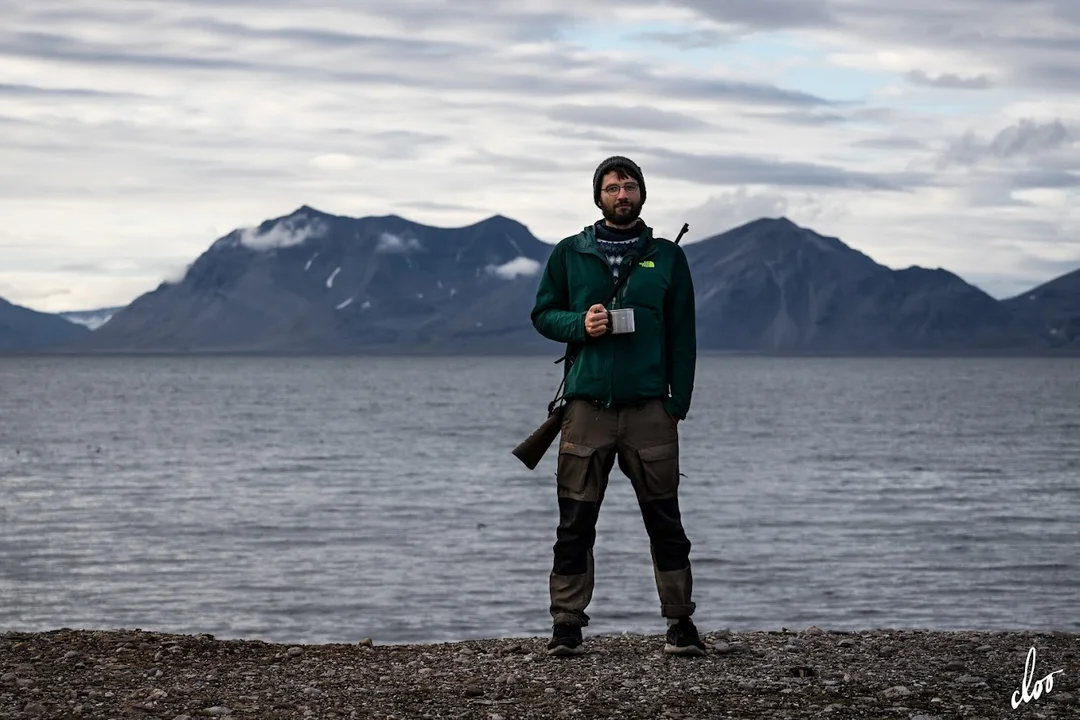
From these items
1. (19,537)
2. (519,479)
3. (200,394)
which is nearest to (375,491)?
(519,479)

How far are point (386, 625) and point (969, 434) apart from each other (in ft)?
200

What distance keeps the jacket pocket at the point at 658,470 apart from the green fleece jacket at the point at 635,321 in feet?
0.75

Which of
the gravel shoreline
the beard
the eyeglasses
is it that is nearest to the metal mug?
the beard

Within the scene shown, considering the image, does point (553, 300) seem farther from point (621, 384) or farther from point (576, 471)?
point (576, 471)

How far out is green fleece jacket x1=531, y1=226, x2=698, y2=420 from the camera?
29.9ft

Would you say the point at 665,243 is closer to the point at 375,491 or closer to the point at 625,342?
the point at 625,342

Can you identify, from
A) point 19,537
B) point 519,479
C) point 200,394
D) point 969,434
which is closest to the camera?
point 19,537

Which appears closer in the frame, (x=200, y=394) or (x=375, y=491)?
(x=375, y=491)

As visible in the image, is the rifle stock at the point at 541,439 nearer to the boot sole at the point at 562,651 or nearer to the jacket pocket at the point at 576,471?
the jacket pocket at the point at 576,471

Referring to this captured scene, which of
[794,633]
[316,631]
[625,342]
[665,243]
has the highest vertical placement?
[665,243]

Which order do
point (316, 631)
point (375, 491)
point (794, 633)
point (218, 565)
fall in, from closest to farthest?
1. point (794, 633)
2. point (316, 631)
3. point (218, 565)
4. point (375, 491)

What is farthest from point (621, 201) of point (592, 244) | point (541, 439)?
point (541, 439)

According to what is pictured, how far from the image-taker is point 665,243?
9.32 meters

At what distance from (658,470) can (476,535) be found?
20.9m
